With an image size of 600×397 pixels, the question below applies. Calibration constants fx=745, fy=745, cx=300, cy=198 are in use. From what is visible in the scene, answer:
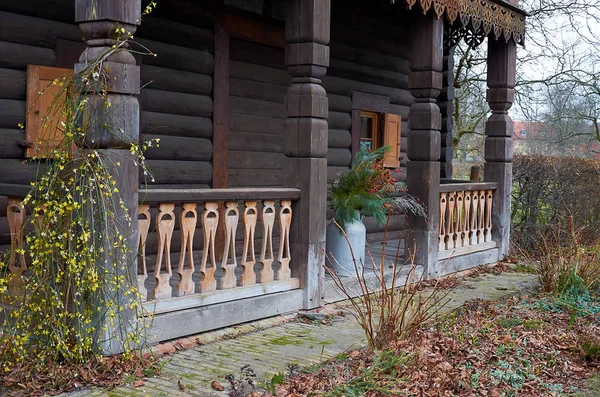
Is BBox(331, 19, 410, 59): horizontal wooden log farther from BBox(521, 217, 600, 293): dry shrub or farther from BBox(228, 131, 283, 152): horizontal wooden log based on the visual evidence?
BBox(521, 217, 600, 293): dry shrub

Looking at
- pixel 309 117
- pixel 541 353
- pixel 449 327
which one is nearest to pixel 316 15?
pixel 309 117

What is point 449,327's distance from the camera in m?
6.44

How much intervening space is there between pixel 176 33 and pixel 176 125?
1031 millimetres

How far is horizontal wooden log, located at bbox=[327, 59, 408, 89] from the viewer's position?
11.1 m

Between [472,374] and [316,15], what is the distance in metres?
3.83

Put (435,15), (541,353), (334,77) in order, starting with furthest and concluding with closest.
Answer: (334,77)
(435,15)
(541,353)

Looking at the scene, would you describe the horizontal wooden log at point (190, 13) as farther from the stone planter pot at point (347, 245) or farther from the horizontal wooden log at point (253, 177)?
the stone planter pot at point (347, 245)

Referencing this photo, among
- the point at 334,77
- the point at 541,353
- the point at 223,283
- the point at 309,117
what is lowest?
the point at 541,353

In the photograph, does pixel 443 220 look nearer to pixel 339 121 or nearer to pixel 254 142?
pixel 339 121

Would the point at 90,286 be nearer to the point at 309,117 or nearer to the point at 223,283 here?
the point at 223,283

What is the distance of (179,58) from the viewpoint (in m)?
8.46

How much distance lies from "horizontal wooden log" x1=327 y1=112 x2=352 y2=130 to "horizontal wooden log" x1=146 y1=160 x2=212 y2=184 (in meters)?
2.77

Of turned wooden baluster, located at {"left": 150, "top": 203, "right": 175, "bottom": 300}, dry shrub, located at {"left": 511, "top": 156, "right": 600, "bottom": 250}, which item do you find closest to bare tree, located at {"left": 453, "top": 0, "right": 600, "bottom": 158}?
dry shrub, located at {"left": 511, "top": 156, "right": 600, "bottom": 250}

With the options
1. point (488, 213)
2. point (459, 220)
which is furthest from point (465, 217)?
point (488, 213)
